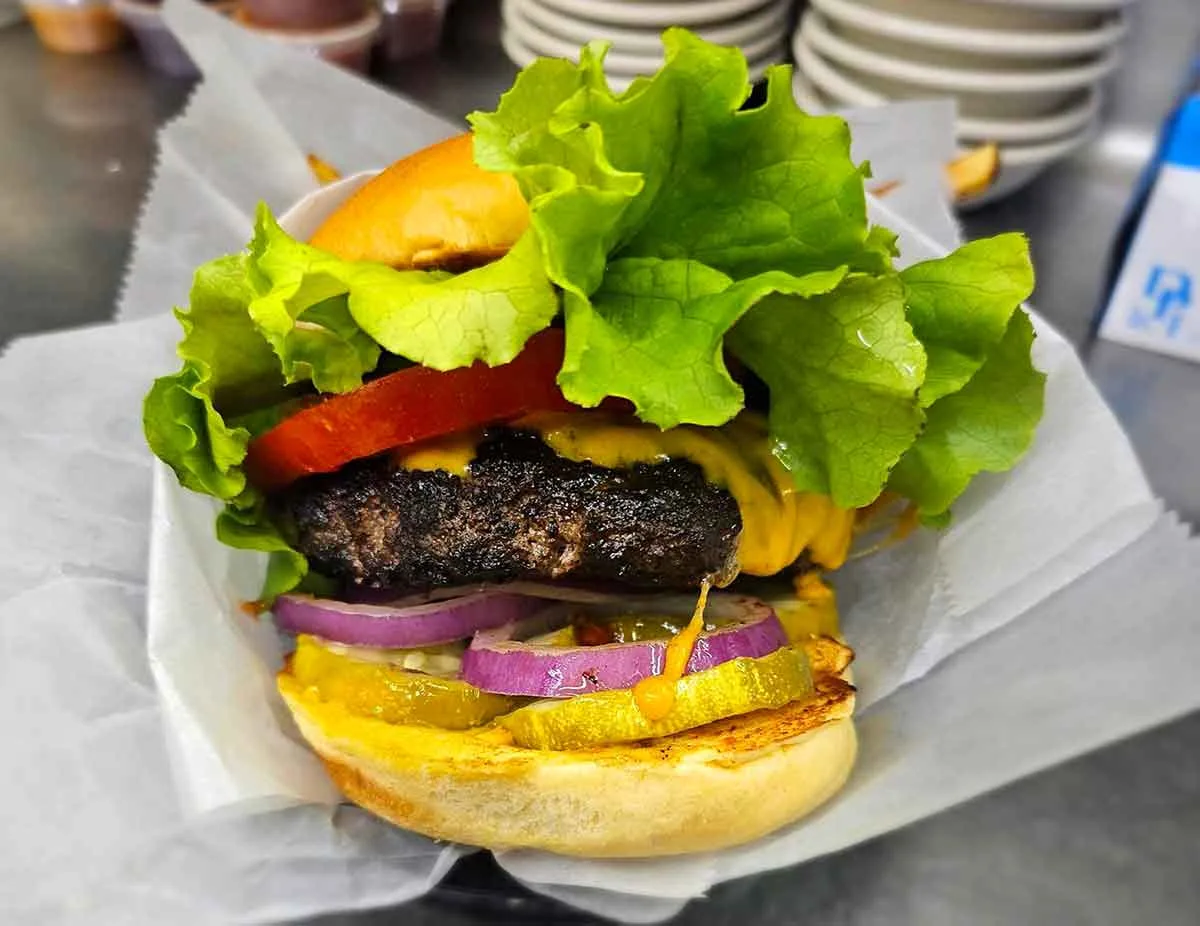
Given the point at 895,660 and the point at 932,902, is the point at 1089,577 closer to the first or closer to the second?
the point at 895,660

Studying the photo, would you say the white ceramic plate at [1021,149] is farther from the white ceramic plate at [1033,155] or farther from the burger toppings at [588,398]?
the burger toppings at [588,398]

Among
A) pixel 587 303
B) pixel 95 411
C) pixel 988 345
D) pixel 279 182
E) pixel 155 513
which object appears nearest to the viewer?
pixel 587 303

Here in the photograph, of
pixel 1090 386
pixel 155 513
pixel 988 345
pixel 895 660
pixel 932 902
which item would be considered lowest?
pixel 932 902

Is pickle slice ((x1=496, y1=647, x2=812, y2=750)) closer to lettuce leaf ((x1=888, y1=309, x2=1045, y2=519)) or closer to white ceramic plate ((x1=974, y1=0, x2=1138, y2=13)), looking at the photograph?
lettuce leaf ((x1=888, y1=309, x2=1045, y2=519))

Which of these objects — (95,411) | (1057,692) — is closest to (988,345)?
(1057,692)

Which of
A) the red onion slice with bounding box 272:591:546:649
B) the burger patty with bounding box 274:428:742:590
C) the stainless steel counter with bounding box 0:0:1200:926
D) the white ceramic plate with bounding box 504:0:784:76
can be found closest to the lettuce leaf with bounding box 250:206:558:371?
the burger patty with bounding box 274:428:742:590

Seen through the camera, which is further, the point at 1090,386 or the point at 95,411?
the point at 95,411
